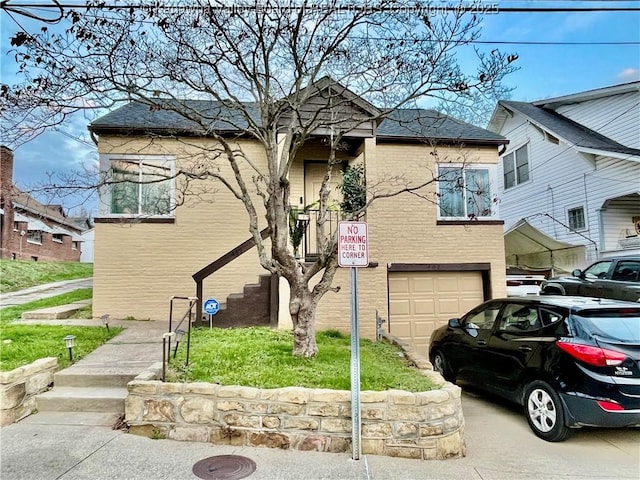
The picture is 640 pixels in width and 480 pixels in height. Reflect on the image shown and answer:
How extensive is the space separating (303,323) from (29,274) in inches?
642

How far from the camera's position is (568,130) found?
14875 mm

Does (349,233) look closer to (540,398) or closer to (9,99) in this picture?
(540,398)

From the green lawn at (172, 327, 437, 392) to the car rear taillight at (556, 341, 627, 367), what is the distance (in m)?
1.59

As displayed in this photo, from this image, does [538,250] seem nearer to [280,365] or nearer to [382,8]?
[382,8]

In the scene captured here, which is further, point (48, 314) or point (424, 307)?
point (424, 307)

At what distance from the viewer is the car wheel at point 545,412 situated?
4.62m

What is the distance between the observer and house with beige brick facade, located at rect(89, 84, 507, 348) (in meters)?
8.66

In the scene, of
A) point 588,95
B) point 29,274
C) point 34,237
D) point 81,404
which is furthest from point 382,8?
point 34,237

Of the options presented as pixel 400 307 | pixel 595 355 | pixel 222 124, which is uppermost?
pixel 222 124

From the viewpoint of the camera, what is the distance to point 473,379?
20.8 feet

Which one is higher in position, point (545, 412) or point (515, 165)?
point (515, 165)

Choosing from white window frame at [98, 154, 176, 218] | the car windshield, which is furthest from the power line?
the car windshield

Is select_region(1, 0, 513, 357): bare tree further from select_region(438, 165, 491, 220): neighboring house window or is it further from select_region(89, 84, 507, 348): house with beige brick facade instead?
select_region(438, 165, 491, 220): neighboring house window

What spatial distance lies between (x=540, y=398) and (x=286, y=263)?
3486 millimetres
